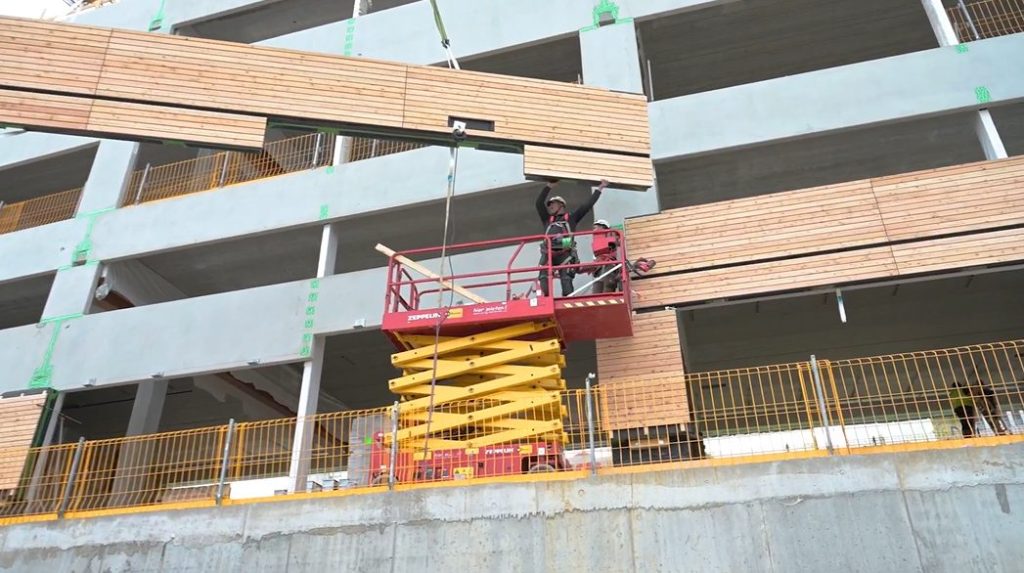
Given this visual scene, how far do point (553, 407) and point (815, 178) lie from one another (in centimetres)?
974

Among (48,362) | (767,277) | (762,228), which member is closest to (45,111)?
(48,362)

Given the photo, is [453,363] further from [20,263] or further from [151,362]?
[20,263]

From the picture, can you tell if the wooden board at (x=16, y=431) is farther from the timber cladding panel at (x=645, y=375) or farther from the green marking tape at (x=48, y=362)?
the timber cladding panel at (x=645, y=375)

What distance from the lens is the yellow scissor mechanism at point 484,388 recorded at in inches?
438

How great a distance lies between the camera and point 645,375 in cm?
1276

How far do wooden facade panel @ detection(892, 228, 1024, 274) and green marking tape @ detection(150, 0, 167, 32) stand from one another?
19.8 meters

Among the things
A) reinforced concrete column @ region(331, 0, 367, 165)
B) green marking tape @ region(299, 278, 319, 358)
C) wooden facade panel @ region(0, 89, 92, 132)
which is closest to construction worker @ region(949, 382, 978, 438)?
green marking tape @ region(299, 278, 319, 358)

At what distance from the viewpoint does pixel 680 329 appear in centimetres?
1367

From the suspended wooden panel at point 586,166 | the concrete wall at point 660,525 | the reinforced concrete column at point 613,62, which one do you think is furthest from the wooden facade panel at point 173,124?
the reinforced concrete column at point 613,62

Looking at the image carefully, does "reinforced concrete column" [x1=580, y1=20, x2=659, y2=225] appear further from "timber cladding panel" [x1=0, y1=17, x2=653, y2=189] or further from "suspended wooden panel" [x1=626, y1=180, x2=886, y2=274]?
"timber cladding panel" [x1=0, y1=17, x2=653, y2=189]

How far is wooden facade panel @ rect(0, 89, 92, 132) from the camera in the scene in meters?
11.8

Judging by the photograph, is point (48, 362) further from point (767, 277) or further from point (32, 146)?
point (767, 277)

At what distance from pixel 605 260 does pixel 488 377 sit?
2915 mm

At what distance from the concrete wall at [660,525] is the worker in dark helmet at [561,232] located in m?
4.17
